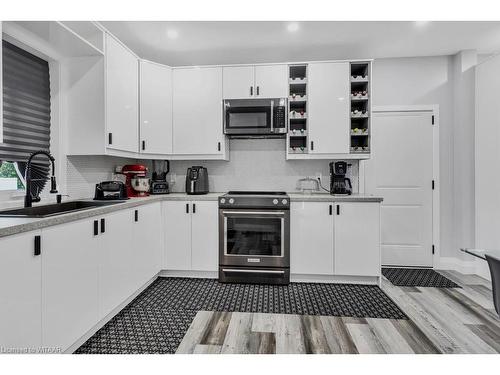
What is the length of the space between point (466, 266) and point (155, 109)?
4.03 m

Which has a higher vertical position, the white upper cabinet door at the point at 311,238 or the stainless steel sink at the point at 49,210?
the stainless steel sink at the point at 49,210

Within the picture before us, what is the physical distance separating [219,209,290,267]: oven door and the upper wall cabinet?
132 centimetres

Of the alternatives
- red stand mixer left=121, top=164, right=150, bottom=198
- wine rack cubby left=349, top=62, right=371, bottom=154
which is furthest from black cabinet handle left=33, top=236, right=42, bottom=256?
wine rack cubby left=349, top=62, right=371, bottom=154

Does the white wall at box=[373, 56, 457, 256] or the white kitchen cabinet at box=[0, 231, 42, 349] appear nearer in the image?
the white kitchen cabinet at box=[0, 231, 42, 349]

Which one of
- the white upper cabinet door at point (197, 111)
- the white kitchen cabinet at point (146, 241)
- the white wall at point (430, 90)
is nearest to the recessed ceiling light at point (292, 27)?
the white upper cabinet door at point (197, 111)

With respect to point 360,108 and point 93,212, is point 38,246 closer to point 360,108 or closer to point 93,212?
point 93,212

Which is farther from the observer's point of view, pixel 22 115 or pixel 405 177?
pixel 405 177

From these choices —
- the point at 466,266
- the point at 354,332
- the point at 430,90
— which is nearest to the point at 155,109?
the point at 354,332

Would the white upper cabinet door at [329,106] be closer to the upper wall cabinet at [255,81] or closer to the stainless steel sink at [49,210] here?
the upper wall cabinet at [255,81]

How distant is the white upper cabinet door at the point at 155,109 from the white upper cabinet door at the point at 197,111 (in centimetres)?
8

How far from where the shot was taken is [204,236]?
333 centimetres

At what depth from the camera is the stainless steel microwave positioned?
3439 mm

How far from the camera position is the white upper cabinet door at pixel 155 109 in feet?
11.0

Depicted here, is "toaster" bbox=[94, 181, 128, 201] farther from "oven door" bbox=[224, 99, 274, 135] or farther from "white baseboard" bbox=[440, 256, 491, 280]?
"white baseboard" bbox=[440, 256, 491, 280]
